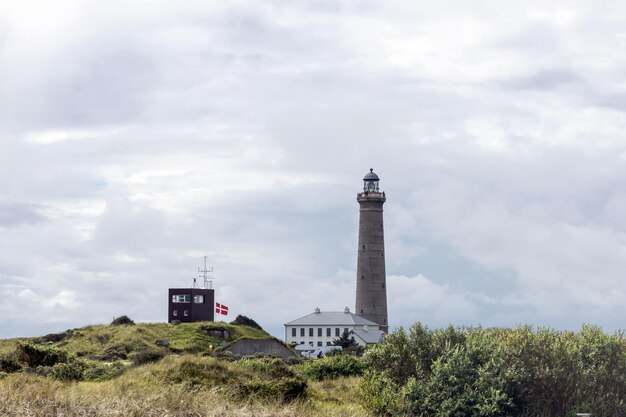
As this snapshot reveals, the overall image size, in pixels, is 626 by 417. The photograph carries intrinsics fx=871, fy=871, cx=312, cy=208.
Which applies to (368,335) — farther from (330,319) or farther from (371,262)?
(330,319)

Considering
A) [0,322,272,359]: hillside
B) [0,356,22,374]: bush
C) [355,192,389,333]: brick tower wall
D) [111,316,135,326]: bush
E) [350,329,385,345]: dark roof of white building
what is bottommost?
[0,356,22,374]: bush

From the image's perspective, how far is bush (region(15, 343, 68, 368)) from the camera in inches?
1741

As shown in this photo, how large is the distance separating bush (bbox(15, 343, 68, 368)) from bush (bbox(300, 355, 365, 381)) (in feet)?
47.3

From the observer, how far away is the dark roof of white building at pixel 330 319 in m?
120

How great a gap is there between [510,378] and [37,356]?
24.9 m

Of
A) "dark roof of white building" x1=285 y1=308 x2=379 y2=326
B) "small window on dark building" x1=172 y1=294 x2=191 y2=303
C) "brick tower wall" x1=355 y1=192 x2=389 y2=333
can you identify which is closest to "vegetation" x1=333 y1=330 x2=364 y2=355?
"dark roof of white building" x1=285 y1=308 x2=379 y2=326

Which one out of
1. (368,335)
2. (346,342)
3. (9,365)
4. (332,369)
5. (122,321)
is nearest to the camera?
(9,365)

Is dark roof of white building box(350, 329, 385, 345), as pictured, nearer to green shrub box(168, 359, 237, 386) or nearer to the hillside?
the hillside

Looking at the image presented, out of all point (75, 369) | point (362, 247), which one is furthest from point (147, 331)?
point (75, 369)

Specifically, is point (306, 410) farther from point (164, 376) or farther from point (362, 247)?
point (362, 247)

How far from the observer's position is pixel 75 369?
4128 cm

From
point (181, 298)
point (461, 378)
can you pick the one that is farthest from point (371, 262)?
point (461, 378)

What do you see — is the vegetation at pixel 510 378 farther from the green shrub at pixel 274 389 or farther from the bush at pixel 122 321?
the bush at pixel 122 321

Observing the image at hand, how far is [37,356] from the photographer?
44.8m
